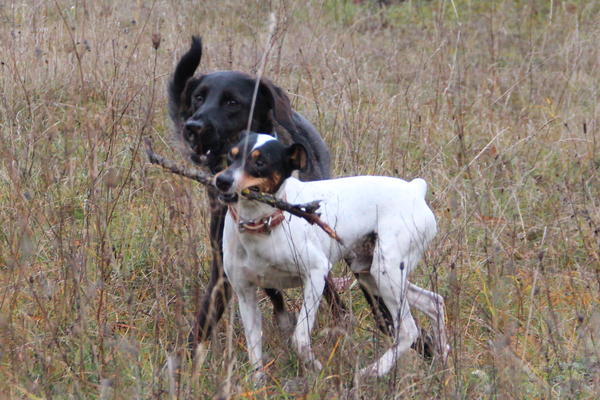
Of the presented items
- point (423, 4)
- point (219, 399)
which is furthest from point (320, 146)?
point (423, 4)

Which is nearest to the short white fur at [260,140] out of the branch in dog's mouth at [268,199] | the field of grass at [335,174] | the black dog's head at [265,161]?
the black dog's head at [265,161]

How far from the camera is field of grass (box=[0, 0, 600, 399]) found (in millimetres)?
3207

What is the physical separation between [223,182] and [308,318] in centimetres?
60

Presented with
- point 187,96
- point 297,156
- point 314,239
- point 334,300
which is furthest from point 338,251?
point 187,96

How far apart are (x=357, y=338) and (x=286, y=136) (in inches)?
39.8

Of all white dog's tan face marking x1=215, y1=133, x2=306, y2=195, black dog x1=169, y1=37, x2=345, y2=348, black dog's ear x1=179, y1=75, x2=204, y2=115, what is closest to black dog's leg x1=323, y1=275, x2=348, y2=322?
black dog x1=169, y1=37, x2=345, y2=348

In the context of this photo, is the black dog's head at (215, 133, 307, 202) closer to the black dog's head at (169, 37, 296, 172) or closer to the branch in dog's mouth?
the branch in dog's mouth

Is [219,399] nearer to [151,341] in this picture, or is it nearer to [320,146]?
[151,341]

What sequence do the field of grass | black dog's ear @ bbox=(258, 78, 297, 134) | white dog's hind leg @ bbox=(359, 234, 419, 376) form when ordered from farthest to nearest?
1. black dog's ear @ bbox=(258, 78, 297, 134)
2. white dog's hind leg @ bbox=(359, 234, 419, 376)
3. the field of grass

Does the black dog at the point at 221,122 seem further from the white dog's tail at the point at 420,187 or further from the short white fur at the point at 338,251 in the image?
the white dog's tail at the point at 420,187

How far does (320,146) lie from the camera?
4.66m

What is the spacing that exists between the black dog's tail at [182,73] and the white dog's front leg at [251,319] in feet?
4.02

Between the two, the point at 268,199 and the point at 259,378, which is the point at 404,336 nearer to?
the point at 259,378

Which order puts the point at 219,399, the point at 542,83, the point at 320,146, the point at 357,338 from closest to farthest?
the point at 219,399 < the point at 357,338 < the point at 320,146 < the point at 542,83
